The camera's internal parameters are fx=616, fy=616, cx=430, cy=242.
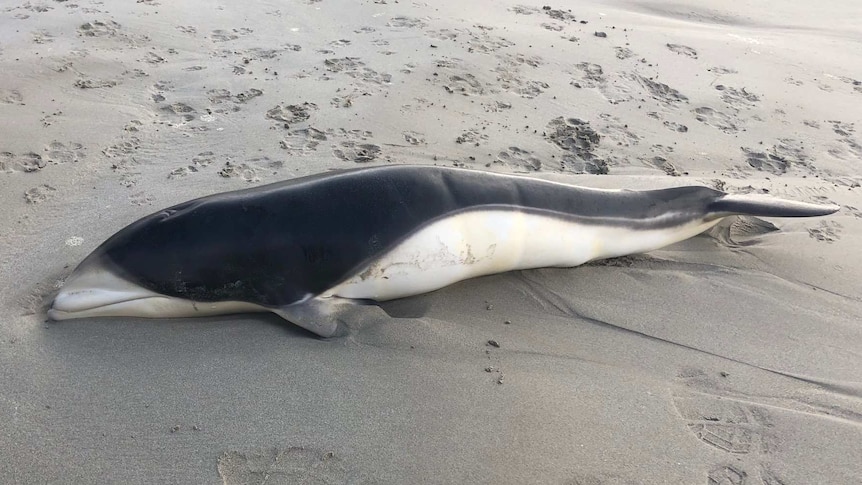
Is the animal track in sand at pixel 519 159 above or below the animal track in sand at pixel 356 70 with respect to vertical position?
below

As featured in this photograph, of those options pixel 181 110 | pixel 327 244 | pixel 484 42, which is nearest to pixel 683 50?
pixel 484 42

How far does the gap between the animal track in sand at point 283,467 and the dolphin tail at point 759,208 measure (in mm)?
2883

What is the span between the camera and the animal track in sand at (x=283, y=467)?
234 cm

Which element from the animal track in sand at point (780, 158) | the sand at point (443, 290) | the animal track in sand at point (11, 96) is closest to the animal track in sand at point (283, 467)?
the sand at point (443, 290)

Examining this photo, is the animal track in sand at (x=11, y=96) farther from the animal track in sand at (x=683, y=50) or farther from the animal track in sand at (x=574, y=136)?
the animal track in sand at (x=683, y=50)

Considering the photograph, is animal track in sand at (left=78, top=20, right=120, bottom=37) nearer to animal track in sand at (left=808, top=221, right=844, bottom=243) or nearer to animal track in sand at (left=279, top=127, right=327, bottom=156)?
animal track in sand at (left=279, top=127, right=327, bottom=156)

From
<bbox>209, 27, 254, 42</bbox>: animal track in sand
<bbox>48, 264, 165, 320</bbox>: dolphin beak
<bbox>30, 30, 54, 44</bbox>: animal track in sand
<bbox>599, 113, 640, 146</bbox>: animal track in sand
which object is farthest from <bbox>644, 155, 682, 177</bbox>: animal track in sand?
<bbox>30, 30, 54, 44</bbox>: animal track in sand

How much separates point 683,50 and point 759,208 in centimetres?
390

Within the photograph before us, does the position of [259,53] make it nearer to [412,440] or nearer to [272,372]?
[272,372]

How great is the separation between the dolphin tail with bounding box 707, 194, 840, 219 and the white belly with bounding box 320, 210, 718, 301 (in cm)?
49

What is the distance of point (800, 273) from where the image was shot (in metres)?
3.90

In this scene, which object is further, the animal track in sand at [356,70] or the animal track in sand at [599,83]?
the animal track in sand at [599,83]

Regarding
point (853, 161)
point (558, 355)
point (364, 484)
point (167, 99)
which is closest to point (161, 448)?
point (364, 484)

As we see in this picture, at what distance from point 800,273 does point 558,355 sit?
1904 millimetres
